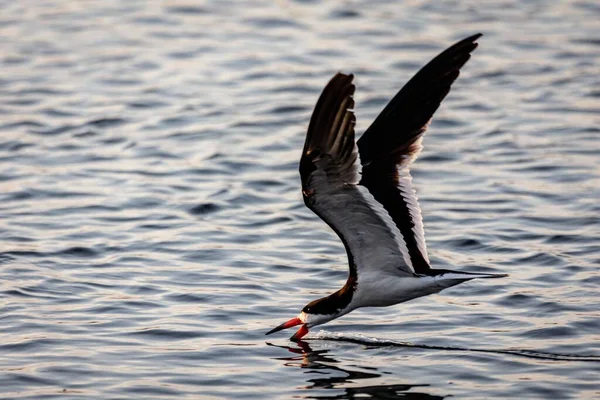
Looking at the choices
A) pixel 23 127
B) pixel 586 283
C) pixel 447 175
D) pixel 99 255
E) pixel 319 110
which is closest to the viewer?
pixel 319 110

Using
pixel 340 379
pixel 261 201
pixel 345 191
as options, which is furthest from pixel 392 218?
pixel 261 201

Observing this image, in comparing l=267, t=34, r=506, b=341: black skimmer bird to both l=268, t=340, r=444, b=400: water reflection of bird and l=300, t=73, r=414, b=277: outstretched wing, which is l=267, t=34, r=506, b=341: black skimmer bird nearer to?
l=300, t=73, r=414, b=277: outstretched wing

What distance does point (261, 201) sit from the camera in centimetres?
1283

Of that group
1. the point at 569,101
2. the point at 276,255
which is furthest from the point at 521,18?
the point at 276,255

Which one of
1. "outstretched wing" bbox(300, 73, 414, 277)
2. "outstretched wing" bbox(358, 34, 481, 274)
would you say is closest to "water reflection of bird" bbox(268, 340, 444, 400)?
"outstretched wing" bbox(300, 73, 414, 277)

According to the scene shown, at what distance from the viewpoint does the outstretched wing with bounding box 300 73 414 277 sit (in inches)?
293

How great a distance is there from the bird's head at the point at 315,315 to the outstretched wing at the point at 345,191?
1.09 ft

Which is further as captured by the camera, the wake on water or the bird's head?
the bird's head

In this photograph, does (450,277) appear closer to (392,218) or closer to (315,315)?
(392,218)

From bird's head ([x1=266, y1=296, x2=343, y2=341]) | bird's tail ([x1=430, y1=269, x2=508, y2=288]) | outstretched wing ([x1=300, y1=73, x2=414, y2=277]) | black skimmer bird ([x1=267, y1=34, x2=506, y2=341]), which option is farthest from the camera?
bird's head ([x1=266, y1=296, x2=343, y2=341])

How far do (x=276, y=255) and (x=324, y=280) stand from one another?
0.84 metres

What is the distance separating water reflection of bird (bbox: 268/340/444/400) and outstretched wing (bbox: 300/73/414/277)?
70 centimetres

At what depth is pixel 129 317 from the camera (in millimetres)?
9539

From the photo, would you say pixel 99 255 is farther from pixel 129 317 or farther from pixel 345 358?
pixel 345 358
